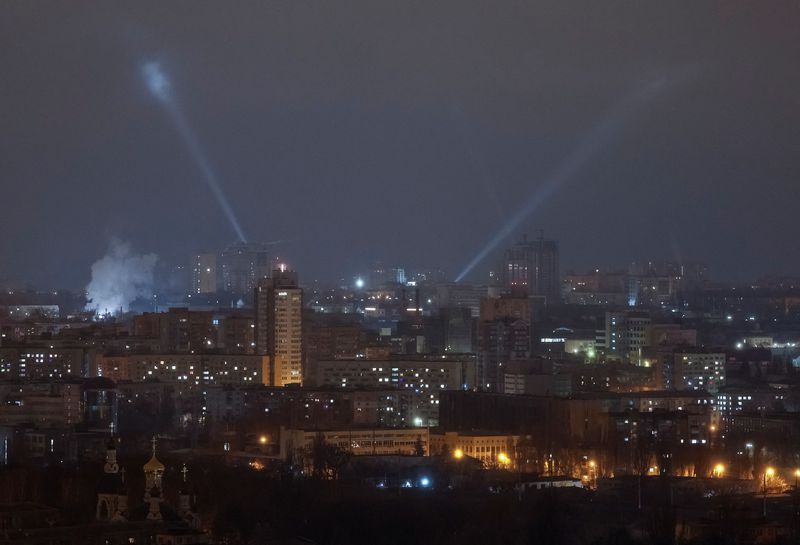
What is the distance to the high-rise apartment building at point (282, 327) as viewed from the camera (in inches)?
1313

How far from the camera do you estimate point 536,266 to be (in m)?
58.0

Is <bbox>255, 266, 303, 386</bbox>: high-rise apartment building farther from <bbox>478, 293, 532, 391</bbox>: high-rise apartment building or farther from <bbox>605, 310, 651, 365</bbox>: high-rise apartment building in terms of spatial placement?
<bbox>605, 310, 651, 365</bbox>: high-rise apartment building

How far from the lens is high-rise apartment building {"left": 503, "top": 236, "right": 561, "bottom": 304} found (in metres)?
57.4

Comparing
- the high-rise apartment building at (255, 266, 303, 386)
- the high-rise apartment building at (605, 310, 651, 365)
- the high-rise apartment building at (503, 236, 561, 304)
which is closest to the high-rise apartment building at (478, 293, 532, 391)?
the high-rise apartment building at (605, 310, 651, 365)

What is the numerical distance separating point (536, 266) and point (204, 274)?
845 cm

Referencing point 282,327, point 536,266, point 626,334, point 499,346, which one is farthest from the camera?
point 536,266

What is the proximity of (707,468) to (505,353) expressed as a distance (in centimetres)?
1199

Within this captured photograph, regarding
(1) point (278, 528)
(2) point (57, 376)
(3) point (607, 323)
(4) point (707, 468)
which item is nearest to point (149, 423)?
(2) point (57, 376)

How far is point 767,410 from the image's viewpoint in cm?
3031

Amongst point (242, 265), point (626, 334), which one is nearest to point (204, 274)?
point (242, 265)

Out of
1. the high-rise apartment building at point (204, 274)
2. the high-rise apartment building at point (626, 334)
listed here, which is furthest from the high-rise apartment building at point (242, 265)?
the high-rise apartment building at point (626, 334)

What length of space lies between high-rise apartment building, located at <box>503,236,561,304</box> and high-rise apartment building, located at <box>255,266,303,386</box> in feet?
76.9

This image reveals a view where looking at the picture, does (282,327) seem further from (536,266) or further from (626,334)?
(536,266)

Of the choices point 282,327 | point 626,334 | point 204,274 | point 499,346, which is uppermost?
point 204,274
